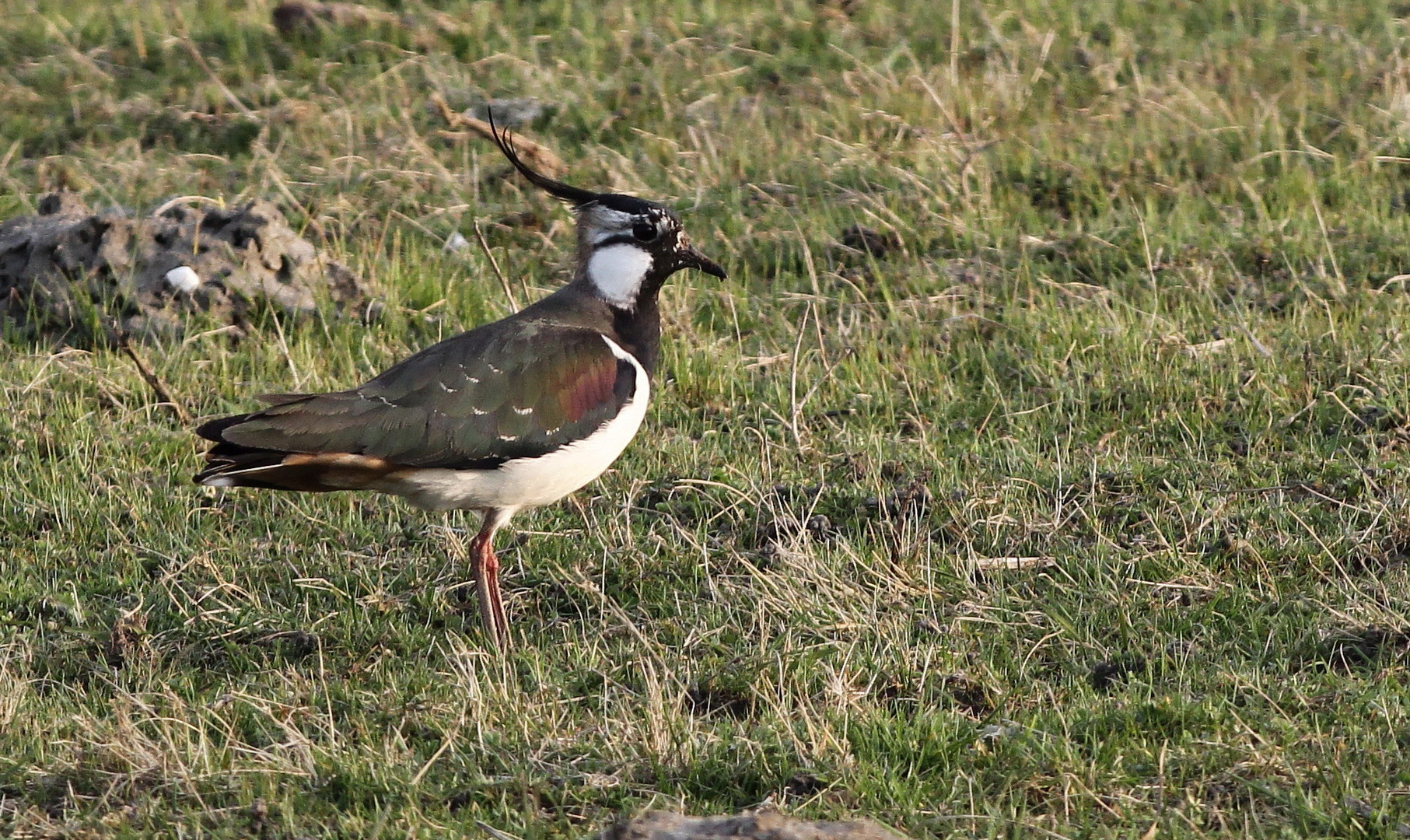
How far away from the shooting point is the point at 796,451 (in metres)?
6.67

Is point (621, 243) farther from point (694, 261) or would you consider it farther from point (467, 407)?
point (467, 407)

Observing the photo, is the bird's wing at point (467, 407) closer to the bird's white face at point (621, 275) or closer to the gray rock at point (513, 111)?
the bird's white face at point (621, 275)

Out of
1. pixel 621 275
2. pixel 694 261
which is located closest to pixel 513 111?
pixel 694 261

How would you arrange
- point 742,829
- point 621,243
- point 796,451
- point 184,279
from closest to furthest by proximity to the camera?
point 742,829 → point 621,243 → point 796,451 → point 184,279

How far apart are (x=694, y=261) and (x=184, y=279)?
2.63 metres

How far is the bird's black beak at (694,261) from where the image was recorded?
6223 millimetres

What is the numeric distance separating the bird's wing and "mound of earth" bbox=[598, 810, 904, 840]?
1.93m

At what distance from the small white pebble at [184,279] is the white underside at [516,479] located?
2477 millimetres

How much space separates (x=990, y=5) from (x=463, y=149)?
11.3ft

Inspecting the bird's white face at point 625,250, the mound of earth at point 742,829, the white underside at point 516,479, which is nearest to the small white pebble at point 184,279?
the bird's white face at point 625,250

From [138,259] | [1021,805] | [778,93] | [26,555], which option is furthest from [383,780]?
[778,93]

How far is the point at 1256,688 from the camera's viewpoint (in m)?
4.78

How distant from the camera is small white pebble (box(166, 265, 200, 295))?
7637mm

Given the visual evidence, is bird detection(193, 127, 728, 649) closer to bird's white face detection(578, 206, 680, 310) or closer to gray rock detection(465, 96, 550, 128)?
bird's white face detection(578, 206, 680, 310)
